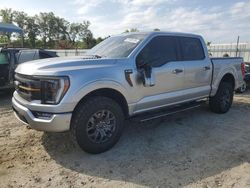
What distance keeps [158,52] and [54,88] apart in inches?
87.6

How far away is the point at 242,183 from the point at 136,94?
2.11 metres

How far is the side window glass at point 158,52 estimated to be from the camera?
190 inches

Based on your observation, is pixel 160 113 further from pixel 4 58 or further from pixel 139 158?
pixel 4 58

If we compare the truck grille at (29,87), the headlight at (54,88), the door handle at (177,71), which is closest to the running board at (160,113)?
the door handle at (177,71)

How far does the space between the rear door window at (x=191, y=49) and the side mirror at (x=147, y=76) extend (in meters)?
1.21

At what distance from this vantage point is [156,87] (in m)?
4.96

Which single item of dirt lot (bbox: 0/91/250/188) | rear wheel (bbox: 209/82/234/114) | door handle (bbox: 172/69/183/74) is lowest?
dirt lot (bbox: 0/91/250/188)

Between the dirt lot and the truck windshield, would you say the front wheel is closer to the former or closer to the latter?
the dirt lot

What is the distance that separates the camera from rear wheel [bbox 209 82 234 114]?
6.80 m

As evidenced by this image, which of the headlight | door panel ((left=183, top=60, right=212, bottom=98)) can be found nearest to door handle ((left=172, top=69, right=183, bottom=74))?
door panel ((left=183, top=60, right=212, bottom=98))

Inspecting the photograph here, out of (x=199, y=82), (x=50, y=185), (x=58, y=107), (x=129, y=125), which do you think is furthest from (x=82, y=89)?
(x=199, y=82)

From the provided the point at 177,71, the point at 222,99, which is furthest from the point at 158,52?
the point at 222,99

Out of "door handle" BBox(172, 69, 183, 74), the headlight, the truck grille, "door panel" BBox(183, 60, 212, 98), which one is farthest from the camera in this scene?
"door panel" BBox(183, 60, 212, 98)

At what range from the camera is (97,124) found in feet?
14.0
